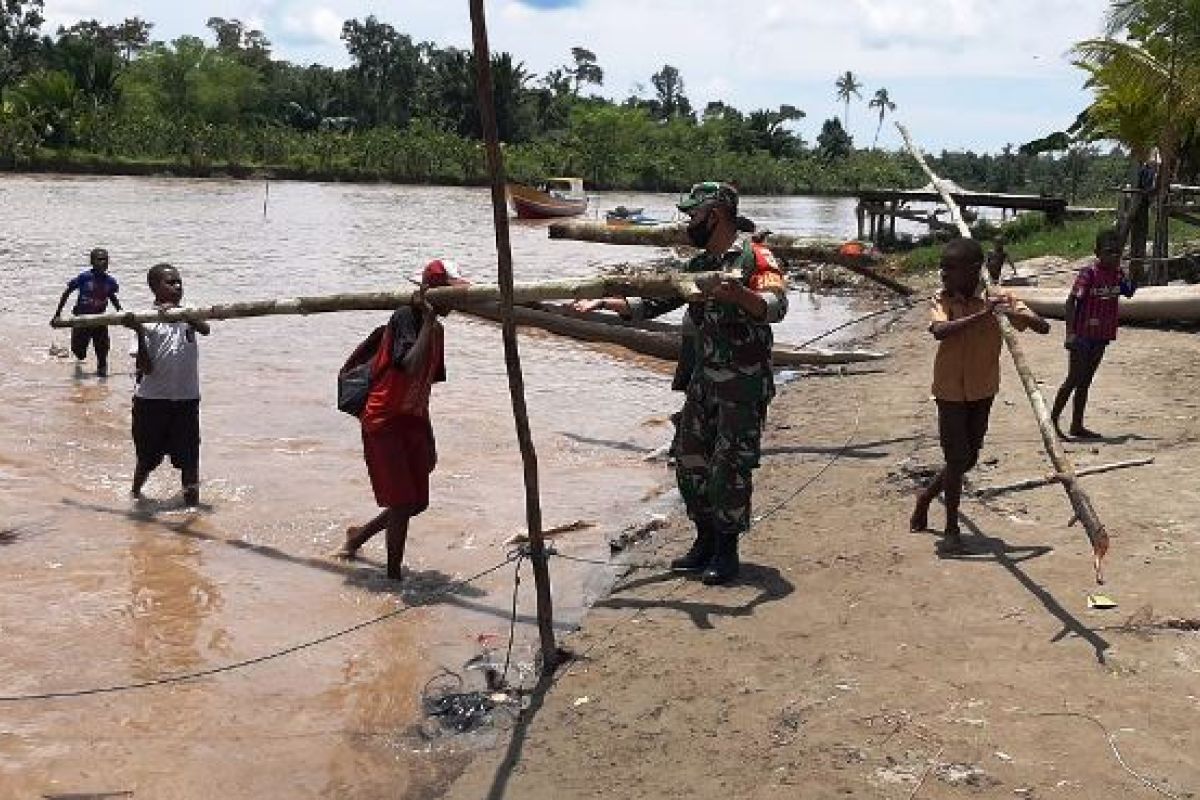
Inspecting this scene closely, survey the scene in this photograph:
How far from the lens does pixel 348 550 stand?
6633mm

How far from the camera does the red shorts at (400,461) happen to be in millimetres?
5801

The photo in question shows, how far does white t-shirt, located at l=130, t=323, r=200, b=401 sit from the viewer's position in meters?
7.09

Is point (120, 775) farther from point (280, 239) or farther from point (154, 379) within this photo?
point (280, 239)

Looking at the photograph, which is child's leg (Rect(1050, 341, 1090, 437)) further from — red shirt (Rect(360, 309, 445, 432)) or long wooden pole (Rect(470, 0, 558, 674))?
long wooden pole (Rect(470, 0, 558, 674))

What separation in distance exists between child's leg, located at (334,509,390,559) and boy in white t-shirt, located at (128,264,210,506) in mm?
1320

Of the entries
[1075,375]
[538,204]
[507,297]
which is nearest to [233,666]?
[507,297]

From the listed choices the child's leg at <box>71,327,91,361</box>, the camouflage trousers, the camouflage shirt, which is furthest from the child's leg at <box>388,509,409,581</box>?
the child's leg at <box>71,327,91,361</box>

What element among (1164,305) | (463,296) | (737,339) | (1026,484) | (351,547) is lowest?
(351,547)

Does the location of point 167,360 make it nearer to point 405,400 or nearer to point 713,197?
point 405,400

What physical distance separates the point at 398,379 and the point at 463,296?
0.58 meters

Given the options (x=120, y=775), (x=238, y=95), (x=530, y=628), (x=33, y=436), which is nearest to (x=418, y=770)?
(x=120, y=775)

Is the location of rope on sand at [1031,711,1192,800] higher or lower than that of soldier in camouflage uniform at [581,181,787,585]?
lower

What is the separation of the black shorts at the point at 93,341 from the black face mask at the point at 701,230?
9.04 meters

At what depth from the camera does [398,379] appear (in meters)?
5.75
